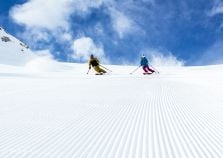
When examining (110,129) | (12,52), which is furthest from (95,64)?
(12,52)

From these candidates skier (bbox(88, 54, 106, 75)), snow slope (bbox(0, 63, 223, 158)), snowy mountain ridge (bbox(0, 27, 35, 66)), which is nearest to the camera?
snow slope (bbox(0, 63, 223, 158))

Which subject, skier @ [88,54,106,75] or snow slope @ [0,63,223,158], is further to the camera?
skier @ [88,54,106,75]

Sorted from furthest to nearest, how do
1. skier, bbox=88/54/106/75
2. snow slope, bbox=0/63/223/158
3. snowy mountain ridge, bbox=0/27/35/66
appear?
snowy mountain ridge, bbox=0/27/35/66 < skier, bbox=88/54/106/75 < snow slope, bbox=0/63/223/158

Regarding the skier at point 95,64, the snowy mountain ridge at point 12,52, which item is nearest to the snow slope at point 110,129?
the skier at point 95,64

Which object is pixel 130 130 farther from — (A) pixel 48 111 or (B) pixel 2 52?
(B) pixel 2 52

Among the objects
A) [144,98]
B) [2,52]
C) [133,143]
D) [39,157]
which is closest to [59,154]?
[39,157]

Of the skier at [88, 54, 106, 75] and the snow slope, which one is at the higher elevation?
the skier at [88, 54, 106, 75]

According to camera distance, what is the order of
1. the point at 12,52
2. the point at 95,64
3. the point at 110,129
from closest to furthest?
the point at 110,129 → the point at 95,64 → the point at 12,52

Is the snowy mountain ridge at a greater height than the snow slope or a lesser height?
greater

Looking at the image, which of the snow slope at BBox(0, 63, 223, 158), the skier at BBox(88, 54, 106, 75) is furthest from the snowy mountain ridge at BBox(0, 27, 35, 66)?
the snow slope at BBox(0, 63, 223, 158)

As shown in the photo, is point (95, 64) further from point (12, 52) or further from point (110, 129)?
point (12, 52)

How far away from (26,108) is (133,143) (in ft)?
13.9

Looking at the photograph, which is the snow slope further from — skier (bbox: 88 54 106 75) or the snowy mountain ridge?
the snowy mountain ridge

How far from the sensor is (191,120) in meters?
7.46
